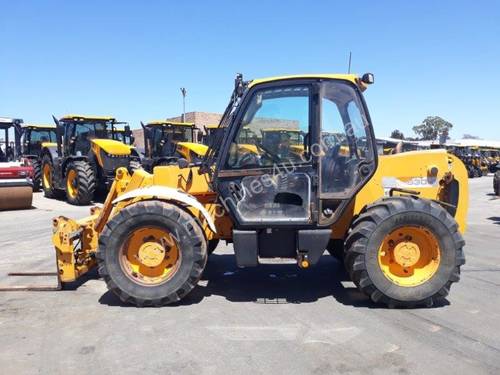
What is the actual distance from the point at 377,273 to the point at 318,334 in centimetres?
100

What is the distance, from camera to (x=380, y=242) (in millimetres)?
4855

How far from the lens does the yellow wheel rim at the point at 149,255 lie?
5070mm

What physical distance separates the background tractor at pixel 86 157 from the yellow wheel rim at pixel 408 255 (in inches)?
407

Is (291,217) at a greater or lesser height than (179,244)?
greater

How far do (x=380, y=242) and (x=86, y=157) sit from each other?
11965 mm

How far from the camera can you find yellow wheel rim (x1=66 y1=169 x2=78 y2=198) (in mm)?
14680

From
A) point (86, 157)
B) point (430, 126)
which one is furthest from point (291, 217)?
point (430, 126)

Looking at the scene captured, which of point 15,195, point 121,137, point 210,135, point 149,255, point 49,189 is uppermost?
point 121,137

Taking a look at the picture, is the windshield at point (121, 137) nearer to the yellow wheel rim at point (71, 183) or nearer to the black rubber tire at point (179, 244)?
the yellow wheel rim at point (71, 183)

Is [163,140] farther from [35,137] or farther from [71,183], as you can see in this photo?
[35,137]

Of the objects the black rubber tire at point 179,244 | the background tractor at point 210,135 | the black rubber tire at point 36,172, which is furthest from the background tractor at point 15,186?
the black rubber tire at point 179,244

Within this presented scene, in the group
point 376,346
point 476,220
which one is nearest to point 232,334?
point 376,346

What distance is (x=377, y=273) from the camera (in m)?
4.86

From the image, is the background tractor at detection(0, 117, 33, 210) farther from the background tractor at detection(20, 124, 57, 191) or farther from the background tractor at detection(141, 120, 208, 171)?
the background tractor at detection(20, 124, 57, 191)
